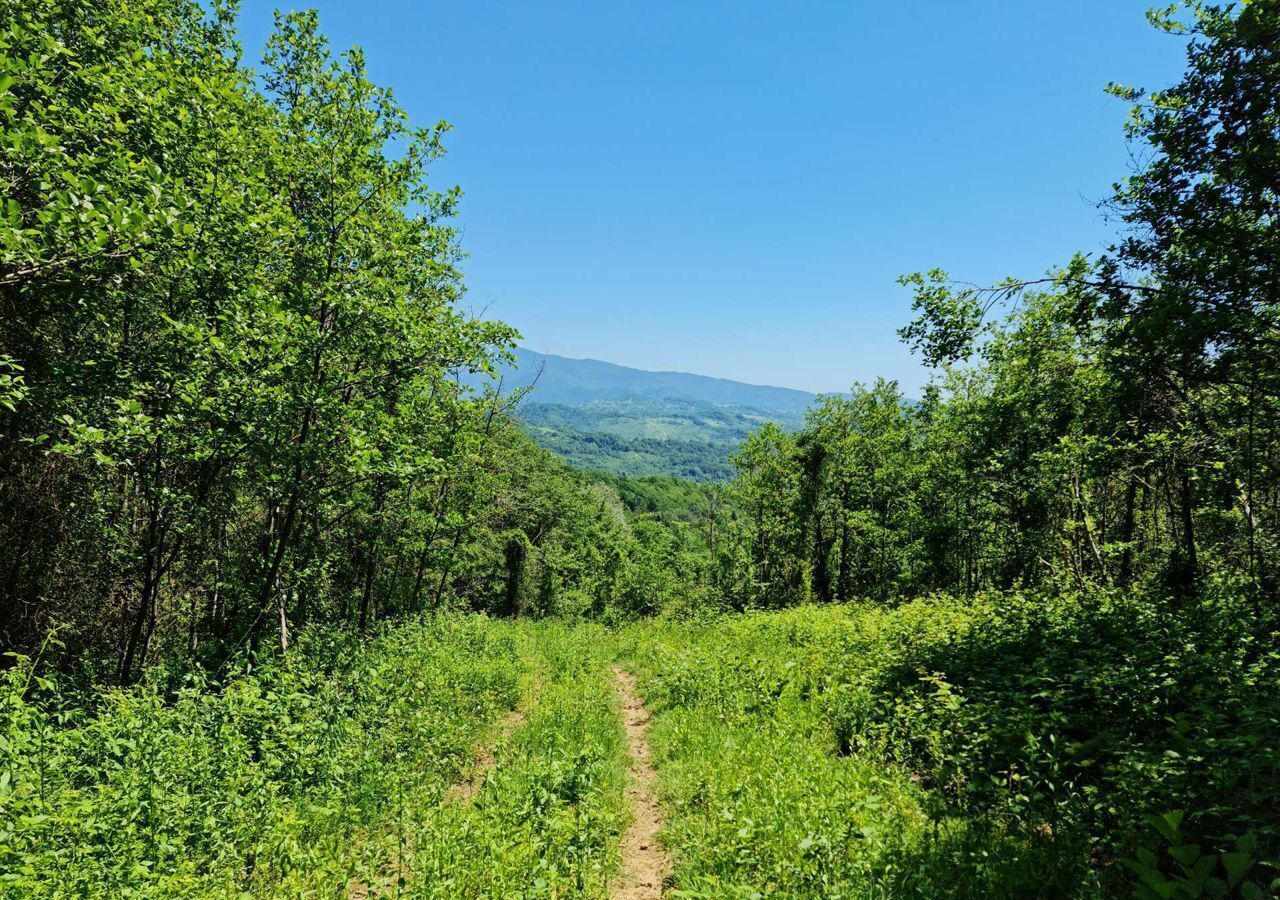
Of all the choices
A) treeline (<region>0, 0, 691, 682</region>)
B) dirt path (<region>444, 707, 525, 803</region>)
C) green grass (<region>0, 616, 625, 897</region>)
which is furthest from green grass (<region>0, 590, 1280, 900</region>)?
treeline (<region>0, 0, 691, 682</region>)

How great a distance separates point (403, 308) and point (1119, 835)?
43.8 feet

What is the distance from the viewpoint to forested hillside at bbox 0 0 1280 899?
518cm

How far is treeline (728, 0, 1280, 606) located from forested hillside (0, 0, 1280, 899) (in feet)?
0.33

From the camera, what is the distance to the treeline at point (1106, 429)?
7191 mm

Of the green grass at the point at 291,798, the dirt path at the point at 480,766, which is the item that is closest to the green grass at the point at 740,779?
the green grass at the point at 291,798

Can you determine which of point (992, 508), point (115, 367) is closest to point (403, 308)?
point (115, 367)

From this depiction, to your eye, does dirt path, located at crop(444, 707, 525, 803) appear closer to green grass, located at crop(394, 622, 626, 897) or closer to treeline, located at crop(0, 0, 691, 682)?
green grass, located at crop(394, 622, 626, 897)

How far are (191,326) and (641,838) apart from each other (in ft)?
33.0

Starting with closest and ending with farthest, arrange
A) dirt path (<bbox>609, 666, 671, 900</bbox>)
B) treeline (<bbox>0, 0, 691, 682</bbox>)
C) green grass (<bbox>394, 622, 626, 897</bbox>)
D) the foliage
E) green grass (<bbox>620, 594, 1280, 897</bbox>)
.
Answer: the foliage < green grass (<bbox>620, 594, 1280, 897</bbox>) < green grass (<bbox>394, 622, 626, 897</bbox>) < dirt path (<bbox>609, 666, 671, 900</bbox>) < treeline (<bbox>0, 0, 691, 682</bbox>)

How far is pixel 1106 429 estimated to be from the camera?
1547 cm

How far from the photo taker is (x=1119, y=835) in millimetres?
4789

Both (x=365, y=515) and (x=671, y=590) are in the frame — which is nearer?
(x=365, y=515)

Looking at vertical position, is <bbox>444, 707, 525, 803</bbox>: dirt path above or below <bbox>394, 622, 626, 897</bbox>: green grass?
below

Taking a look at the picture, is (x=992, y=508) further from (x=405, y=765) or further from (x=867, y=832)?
(x=405, y=765)
